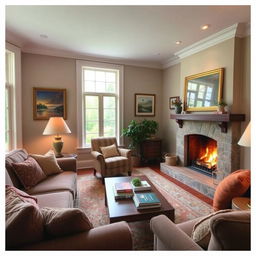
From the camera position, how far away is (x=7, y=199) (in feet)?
3.46

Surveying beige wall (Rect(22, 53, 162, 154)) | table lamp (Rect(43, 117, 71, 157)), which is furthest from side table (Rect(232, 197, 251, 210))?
beige wall (Rect(22, 53, 162, 154))

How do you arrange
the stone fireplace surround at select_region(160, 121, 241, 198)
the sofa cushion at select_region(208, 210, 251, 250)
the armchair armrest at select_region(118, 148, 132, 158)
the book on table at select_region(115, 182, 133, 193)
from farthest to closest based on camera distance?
the armchair armrest at select_region(118, 148, 132, 158) → the stone fireplace surround at select_region(160, 121, 241, 198) → the book on table at select_region(115, 182, 133, 193) → the sofa cushion at select_region(208, 210, 251, 250)

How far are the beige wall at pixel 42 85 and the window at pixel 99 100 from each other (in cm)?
20

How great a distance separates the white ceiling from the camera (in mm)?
2205

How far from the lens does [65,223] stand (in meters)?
0.94

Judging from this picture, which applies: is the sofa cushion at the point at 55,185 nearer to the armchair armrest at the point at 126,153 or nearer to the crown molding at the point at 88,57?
the armchair armrest at the point at 126,153

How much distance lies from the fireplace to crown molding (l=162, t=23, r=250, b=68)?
73.7 inches

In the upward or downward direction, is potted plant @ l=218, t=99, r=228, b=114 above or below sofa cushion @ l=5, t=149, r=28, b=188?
above

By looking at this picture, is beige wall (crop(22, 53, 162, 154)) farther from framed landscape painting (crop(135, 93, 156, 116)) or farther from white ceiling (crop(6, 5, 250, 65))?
framed landscape painting (crop(135, 93, 156, 116))

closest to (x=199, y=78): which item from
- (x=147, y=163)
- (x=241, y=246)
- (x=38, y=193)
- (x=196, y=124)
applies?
Result: (x=196, y=124)

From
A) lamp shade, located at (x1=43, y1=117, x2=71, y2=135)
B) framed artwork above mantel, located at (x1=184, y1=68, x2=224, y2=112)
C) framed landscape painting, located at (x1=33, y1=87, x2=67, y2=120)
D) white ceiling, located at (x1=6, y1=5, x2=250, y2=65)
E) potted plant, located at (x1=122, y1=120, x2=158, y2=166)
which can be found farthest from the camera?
potted plant, located at (x1=122, y1=120, x2=158, y2=166)

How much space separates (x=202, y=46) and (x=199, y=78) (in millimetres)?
619

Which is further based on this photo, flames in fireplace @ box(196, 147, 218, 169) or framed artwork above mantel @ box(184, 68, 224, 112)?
flames in fireplace @ box(196, 147, 218, 169)
